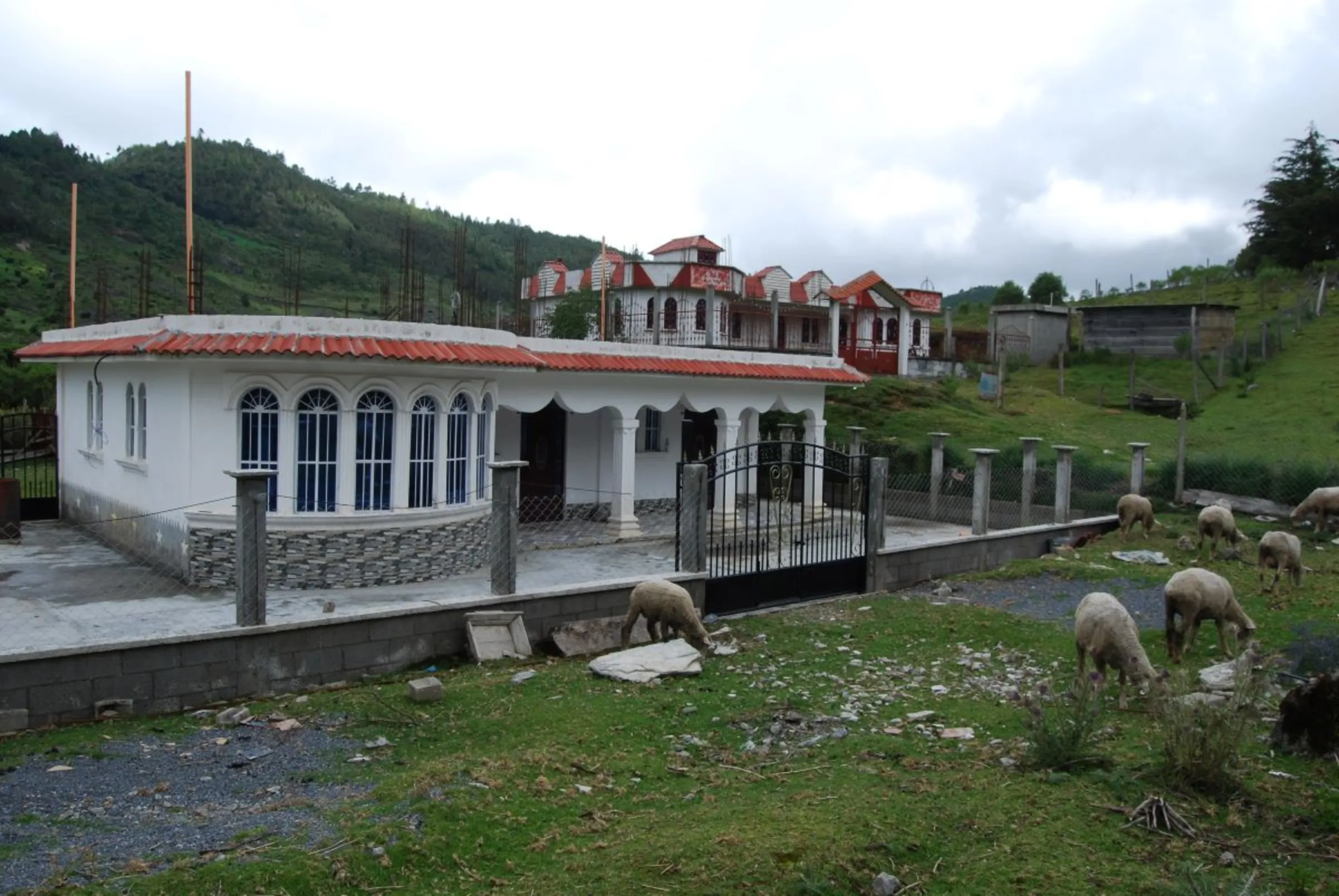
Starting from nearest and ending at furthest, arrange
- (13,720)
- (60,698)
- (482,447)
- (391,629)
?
(13,720), (60,698), (391,629), (482,447)

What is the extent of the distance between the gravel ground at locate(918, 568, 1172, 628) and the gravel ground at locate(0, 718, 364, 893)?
9054 mm

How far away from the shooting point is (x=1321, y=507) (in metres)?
17.3

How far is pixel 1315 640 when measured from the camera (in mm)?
9641

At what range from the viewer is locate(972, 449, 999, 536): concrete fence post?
54.1 ft

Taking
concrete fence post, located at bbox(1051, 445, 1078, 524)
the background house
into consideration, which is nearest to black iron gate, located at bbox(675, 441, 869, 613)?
concrete fence post, located at bbox(1051, 445, 1078, 524)

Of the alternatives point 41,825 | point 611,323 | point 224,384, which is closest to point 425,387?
point 224,384

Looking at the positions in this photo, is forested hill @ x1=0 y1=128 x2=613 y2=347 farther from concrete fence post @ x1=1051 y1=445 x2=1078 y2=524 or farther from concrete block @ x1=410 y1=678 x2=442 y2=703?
concrete block @ x1=410 y1=678 x2=442 y2=703

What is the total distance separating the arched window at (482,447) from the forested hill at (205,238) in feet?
68.0

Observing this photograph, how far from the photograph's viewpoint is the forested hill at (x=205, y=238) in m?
41.9

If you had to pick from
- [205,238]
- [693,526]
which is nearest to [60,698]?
[693,526]

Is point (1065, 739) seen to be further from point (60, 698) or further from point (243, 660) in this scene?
point (60, 698)

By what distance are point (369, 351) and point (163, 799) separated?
7.12 m

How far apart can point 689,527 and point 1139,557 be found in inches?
320

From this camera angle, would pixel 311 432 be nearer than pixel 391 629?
No
